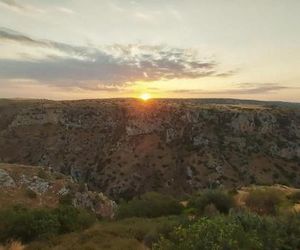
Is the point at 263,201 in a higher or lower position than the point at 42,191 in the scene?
higher

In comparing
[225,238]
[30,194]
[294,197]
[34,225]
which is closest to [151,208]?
[294,197]

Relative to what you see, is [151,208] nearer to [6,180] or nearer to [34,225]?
[34,225]

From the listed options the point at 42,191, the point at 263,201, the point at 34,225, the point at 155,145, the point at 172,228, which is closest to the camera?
the point at 172,228

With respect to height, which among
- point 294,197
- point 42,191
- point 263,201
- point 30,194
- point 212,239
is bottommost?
point 42,191

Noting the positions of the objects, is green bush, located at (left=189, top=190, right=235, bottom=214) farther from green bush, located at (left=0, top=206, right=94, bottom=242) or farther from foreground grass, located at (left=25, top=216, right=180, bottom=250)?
foreground grass, located at (left=25, top=216, right=180, bottom=250)

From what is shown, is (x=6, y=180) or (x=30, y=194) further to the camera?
(x=6, y=180)

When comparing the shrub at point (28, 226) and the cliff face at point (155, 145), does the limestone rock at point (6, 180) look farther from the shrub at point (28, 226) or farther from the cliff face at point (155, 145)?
the cliff face at point (155, 145)

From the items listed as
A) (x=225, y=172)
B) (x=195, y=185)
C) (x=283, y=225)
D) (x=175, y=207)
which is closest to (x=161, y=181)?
(x=195, y=185)

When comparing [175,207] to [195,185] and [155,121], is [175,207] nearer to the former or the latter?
[195,185]

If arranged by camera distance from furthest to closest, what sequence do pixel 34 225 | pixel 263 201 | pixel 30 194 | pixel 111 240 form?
1. pixel 30 194
2. pixel 263 201
3. pixel 34 225
4. pixel 111 240
